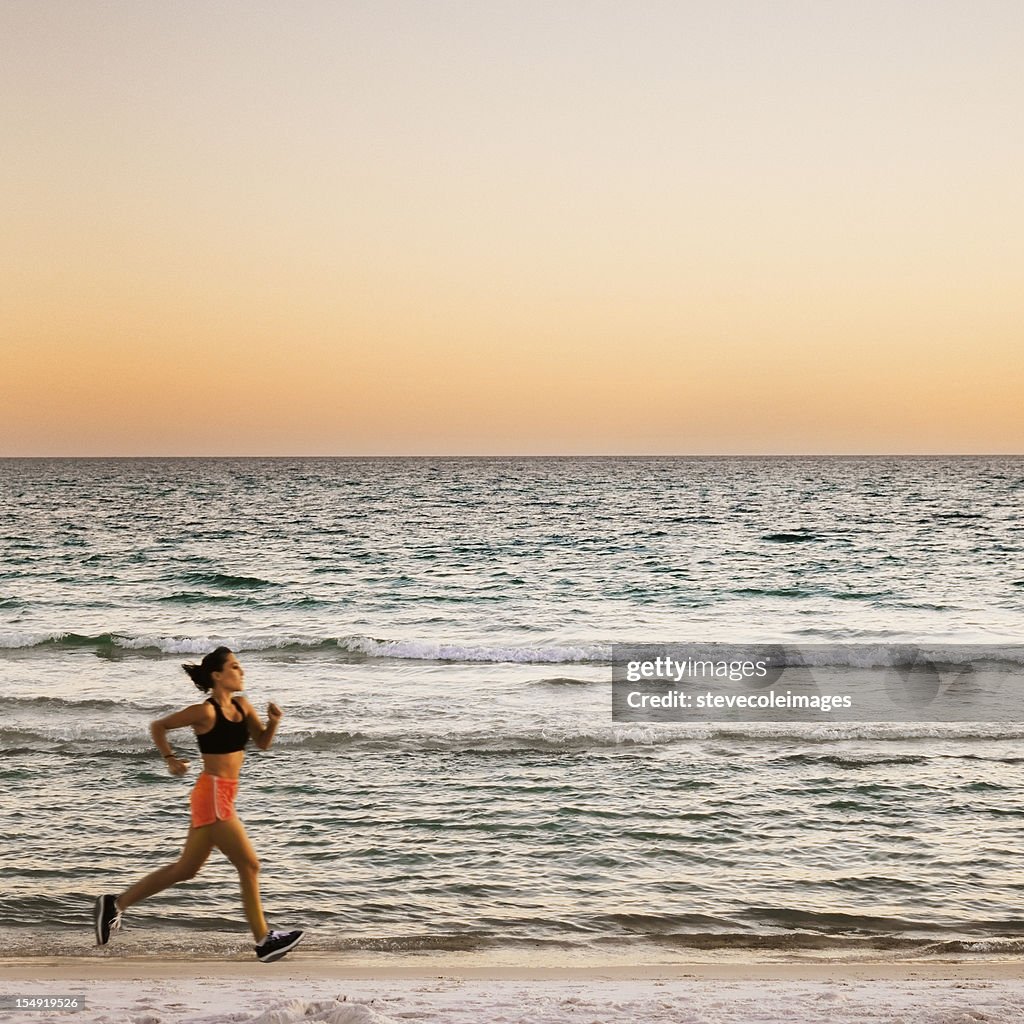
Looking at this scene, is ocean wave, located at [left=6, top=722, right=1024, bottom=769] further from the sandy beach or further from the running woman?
the running woman

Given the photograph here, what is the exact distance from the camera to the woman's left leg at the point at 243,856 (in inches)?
218

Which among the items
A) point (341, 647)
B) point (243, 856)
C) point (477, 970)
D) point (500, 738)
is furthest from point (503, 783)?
point (341, 647)

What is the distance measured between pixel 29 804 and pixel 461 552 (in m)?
37.3

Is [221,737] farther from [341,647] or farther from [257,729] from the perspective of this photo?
[341,647]

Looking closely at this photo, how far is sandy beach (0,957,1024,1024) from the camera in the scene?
6.27 meters

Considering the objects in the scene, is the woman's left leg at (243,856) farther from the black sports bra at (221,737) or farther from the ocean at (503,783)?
the ocean at (503,783)

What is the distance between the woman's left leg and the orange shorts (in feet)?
0.15

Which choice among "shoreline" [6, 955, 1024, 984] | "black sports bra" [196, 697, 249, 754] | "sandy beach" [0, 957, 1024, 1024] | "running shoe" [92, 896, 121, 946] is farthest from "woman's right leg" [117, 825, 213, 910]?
"shoreline" [6, 955, 1024, 984]

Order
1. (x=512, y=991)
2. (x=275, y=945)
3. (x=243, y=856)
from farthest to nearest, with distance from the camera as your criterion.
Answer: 1. (x=512, y=991)
2. (x=275, y=945)
3. (x=243, y=856)

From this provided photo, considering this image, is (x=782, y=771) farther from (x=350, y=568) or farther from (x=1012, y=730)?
(x=350, y=568)

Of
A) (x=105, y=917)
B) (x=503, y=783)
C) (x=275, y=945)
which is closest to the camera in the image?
(x=275, y=945)

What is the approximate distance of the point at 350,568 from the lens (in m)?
43.1

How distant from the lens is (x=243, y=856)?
5570mm

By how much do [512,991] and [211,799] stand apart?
2734mm
